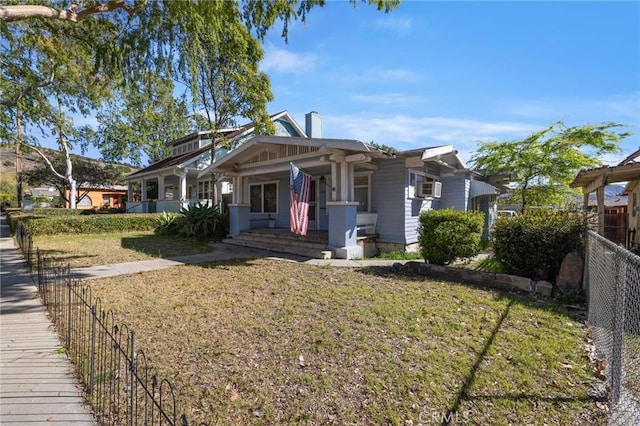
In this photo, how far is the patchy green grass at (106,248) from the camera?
9211 millimetres

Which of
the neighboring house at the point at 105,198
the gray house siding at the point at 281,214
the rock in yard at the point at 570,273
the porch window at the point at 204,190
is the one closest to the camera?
the rock in yard at the point at 570,273

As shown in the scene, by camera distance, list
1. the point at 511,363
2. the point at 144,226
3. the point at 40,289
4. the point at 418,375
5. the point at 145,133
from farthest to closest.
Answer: the point at 145,133 → the point at 144,226 → the point at 40,289 → the point at 511,363 → the point at 418,375

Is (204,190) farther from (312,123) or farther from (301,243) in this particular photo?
(301,243)

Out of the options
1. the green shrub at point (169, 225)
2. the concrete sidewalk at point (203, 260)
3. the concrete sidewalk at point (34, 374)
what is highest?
the green shrub at point (169, 225)

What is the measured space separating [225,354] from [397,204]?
7831 millimetres

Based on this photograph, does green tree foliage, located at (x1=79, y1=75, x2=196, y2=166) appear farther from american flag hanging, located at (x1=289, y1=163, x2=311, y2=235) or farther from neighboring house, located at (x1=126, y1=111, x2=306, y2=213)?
american flag hanging, located at (x1=289, y1=163, x2=311, y2=235)

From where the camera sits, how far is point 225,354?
355cm

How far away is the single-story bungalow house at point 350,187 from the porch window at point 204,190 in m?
8.00

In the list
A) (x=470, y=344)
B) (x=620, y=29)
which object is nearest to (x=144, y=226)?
(x=470, y=344)

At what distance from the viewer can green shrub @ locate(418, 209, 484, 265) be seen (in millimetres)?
7273

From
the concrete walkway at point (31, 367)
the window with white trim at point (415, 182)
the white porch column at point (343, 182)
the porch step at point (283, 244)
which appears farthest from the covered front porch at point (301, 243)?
the concrete walkway at point (31, 367)

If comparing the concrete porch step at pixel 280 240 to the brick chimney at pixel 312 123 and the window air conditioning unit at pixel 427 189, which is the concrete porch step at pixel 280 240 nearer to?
the window air conditioning unit at pixel 427 189

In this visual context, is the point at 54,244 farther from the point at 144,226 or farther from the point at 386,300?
the point at 386,300

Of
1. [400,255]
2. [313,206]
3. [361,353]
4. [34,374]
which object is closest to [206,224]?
[313,206]
